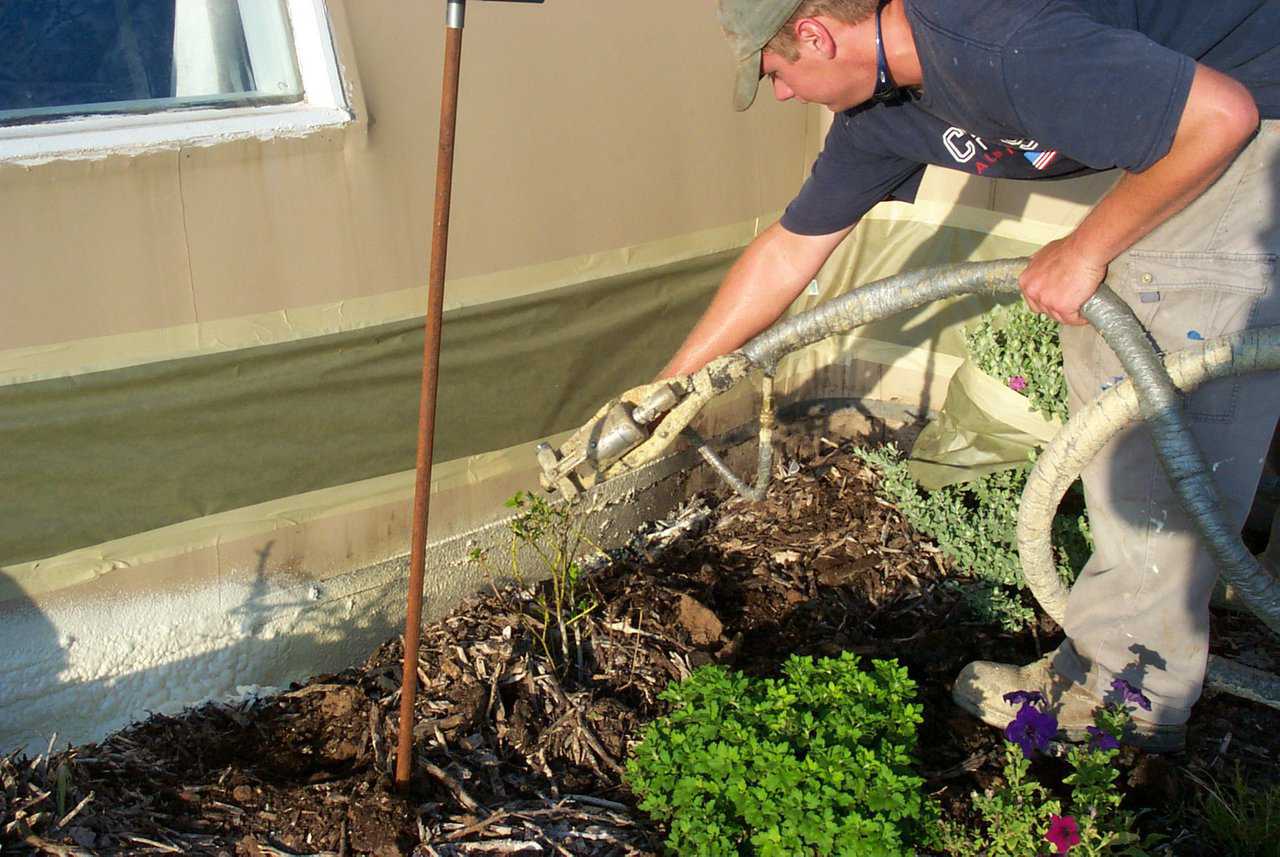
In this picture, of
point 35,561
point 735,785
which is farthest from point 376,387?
point 735,785

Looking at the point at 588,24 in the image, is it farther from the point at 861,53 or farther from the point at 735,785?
the point at 735,785

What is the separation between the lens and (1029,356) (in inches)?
147

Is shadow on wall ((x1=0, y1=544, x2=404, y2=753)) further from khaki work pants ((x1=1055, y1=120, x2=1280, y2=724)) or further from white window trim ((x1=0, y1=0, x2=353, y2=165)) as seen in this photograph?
khaki work pants ((x1=1055, y1=120, x2=1280, y2=724))

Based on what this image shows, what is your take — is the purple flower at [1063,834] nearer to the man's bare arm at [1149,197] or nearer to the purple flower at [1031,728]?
the purple flower at [1031,728]

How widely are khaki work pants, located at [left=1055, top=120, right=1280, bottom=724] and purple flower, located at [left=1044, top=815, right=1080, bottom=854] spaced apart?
0.64 m

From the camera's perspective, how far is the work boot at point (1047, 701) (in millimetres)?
3018

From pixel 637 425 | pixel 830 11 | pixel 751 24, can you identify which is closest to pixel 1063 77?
pixel 830 11

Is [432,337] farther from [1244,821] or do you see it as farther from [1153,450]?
[1244,821]

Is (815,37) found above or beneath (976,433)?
above

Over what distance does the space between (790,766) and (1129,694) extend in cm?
103

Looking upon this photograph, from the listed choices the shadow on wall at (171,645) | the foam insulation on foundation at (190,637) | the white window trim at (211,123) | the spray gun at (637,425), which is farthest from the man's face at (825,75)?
the shadow on wall at (171,645)

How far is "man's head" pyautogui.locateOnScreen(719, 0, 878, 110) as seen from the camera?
238cm

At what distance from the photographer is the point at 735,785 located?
7.94 ft

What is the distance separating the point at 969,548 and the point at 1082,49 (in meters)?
1.97
